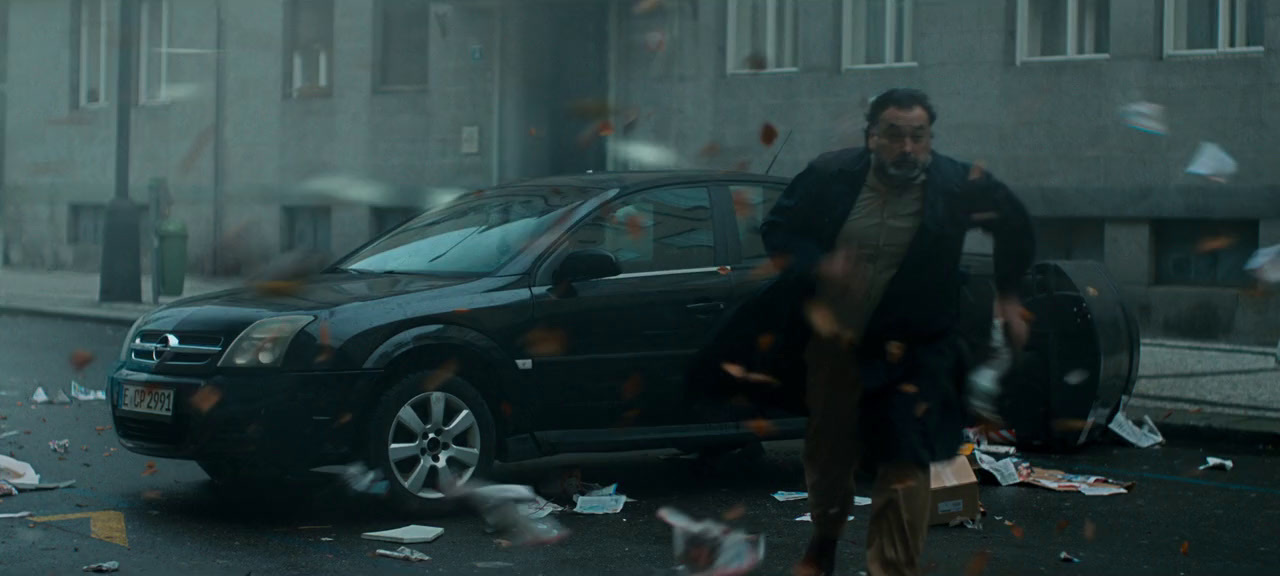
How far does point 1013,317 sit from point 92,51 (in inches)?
938

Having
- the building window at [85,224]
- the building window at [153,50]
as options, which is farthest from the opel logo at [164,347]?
the building window at [85,224]

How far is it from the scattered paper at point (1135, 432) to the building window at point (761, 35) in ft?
31.3

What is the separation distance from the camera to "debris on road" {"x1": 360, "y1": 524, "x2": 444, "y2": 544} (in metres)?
6.71

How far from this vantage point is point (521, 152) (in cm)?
2183

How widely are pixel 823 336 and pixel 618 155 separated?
51.2ft

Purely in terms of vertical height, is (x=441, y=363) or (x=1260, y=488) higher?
(x=441, y=363)

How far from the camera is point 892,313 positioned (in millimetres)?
5285

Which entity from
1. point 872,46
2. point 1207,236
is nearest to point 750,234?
point 1207,236

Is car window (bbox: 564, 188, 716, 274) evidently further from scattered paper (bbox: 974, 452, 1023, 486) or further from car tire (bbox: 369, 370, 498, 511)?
scattered paper (bbox: 974, 452, 1023, 486)

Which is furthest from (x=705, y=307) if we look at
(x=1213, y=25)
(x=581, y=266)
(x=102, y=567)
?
(x=1213, y=25)

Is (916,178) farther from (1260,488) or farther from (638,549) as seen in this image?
(1260,488)

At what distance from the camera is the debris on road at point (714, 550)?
6.21 meters

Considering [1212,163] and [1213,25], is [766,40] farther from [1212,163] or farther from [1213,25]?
[1212,163]

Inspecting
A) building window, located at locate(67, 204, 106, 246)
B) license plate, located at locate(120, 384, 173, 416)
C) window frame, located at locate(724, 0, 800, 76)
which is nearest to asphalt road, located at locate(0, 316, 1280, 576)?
license plate, located at locate(120, 384, 173, 416)
